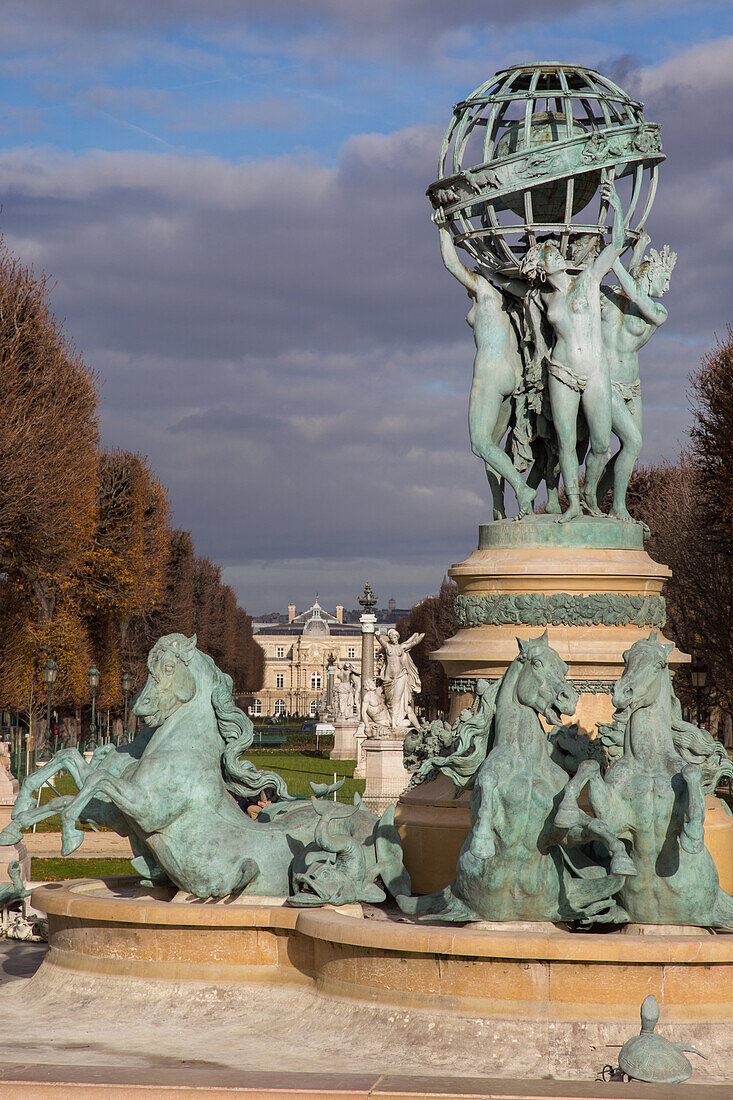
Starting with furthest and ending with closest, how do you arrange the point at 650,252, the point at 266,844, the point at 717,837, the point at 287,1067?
1. the point at 650,252
2. the point at 717,837
3. the point at 266,844
4. the point at 287,1067

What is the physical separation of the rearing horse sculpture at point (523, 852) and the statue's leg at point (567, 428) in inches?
117

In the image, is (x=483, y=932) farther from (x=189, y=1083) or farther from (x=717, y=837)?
(x=717, y=837)

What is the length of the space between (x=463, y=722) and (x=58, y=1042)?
2904 mm

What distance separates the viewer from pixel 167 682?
28.9 ft

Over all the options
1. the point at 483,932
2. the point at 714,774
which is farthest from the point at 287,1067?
the point at 714,774

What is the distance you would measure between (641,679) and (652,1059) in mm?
2518

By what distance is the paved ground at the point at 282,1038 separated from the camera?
22.3 feet

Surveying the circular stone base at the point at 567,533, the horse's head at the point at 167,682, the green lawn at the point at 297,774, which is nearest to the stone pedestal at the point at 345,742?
the green lawn at the point at 297,774

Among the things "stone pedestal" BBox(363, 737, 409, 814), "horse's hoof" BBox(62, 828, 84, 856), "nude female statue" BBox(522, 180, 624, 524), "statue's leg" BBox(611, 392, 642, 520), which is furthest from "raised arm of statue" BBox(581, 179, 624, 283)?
"stone pedestal" BBox(363, 737, 409, 814)

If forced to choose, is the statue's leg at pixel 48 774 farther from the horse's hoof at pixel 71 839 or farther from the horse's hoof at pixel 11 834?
the horse's hoof at pixel 71 839

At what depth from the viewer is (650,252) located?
1108 centimetres

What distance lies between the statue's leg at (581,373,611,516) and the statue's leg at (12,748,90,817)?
4.50m

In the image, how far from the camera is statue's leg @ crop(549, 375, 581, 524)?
1067 centimetres

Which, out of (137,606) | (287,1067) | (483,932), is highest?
(137,606)
